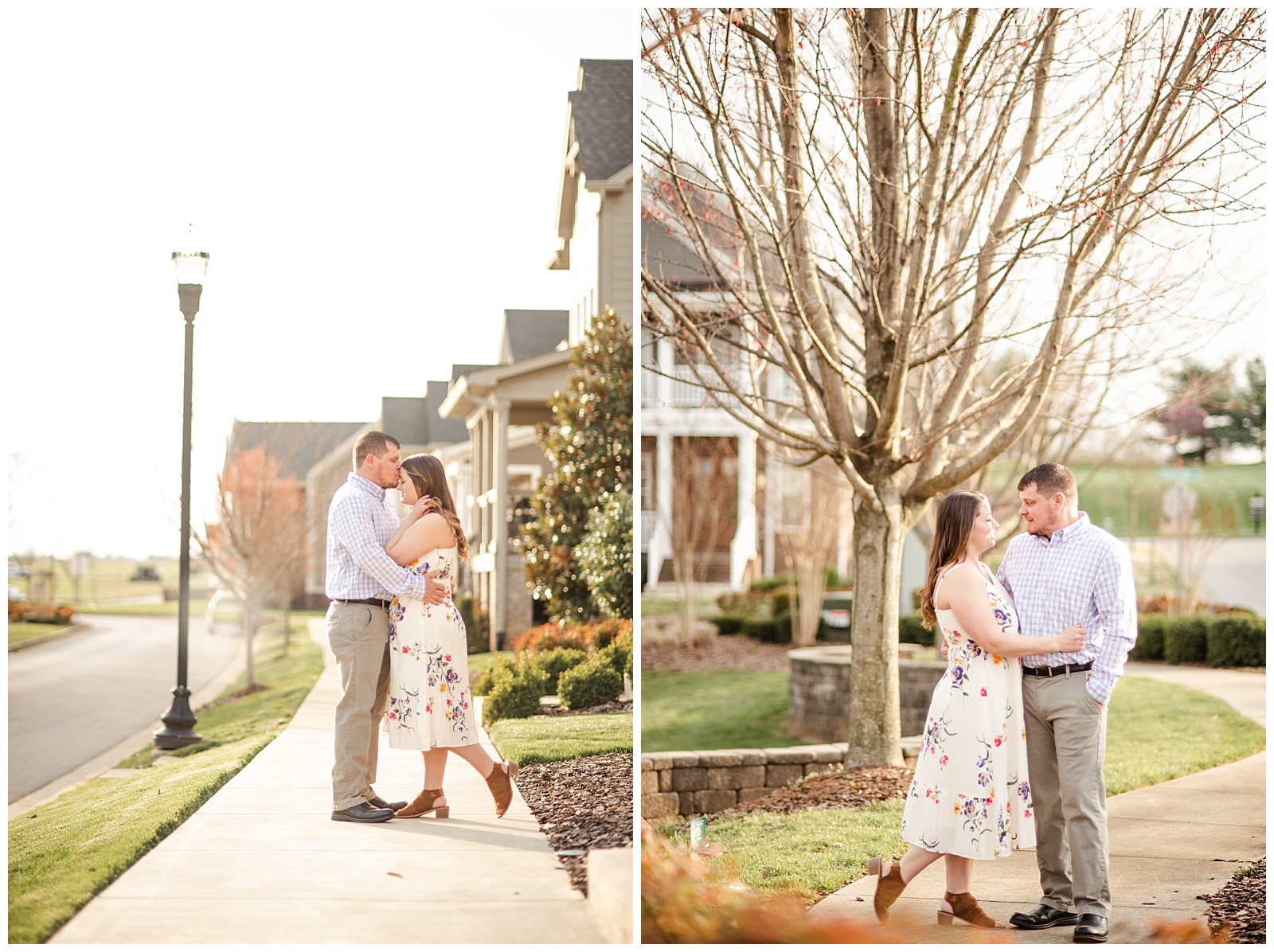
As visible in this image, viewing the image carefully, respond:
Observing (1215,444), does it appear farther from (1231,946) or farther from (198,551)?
(1231,946)

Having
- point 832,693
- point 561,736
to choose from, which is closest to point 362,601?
point 561,736

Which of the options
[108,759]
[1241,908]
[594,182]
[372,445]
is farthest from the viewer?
[108,759]

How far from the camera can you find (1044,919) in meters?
5.02

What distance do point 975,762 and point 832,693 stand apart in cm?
883

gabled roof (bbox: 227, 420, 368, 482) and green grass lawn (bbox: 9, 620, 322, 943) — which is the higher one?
gabled roof (bbox: 227, 420, 368, 482)

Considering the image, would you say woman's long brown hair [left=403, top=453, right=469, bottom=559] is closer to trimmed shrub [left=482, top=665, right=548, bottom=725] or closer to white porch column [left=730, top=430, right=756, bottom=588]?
trimmed shrub [left=482, top=665, right=548, bottom=725]

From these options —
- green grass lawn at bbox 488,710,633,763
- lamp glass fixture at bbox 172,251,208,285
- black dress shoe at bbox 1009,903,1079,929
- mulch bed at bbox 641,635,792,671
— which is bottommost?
mulch bed at bbox 641,635,792,671

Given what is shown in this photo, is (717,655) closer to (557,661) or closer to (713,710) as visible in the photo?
(713,710)

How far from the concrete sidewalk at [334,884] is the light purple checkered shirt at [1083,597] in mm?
2115

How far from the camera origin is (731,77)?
7223 millimetres

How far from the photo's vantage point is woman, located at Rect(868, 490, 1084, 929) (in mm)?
4852

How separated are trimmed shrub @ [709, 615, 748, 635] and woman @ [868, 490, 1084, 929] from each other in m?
17.4

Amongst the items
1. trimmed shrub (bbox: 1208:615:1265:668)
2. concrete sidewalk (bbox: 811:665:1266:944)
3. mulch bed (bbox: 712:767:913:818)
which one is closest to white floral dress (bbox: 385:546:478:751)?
concrete sidewalk (bbox: 811:665:1266:944)

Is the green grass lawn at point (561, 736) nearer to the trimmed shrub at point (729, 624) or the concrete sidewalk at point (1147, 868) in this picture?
the concrete sidewalk at point (1147, 868)
